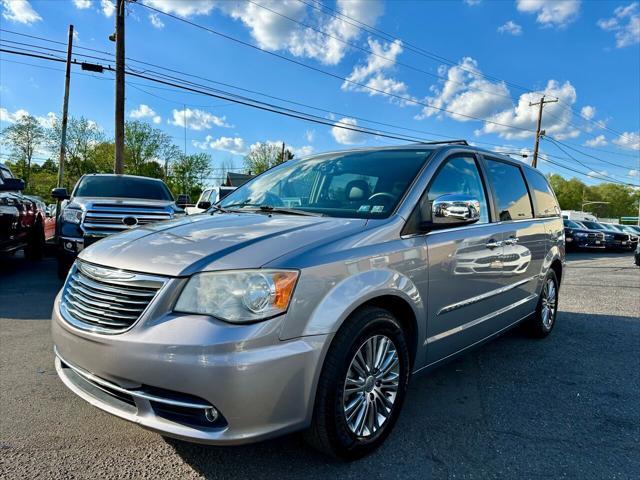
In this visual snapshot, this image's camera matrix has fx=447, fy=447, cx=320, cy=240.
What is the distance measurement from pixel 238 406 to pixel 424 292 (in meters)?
1.30

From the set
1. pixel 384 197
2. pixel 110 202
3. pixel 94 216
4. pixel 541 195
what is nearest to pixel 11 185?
pixel 94 216

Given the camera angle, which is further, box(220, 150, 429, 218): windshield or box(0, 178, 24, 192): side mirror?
box(0, 178, 24, 192): side mirror

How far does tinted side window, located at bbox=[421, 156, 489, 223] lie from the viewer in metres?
2.87

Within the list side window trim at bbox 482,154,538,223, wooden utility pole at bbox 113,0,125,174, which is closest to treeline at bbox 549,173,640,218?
wooden utility pole at bbox 113,0,125,174

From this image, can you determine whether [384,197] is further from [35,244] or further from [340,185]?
[35,244]

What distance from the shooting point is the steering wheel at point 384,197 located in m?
2.75

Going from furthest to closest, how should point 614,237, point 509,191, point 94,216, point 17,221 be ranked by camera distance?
point 614,237 < point 17,221 < point 94,216 < point 509,191

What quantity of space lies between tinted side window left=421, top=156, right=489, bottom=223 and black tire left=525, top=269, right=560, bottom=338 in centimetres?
169

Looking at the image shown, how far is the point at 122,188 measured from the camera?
8.25m

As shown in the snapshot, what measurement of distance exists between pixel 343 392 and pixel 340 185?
150 cm

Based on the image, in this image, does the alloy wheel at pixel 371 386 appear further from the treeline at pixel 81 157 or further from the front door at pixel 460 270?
the treeline at pixel 81 157

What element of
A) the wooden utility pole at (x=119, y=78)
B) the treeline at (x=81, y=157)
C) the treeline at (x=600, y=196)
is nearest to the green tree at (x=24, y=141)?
the treeline at (x=81, y=157)

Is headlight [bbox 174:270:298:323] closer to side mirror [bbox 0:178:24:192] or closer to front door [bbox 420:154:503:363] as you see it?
front door [bbox 420:154:503:363]

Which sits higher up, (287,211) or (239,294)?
(287,211)
